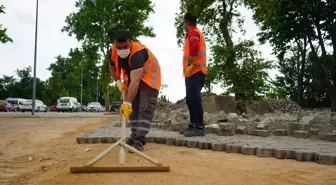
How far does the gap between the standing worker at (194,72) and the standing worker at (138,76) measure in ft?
3.24

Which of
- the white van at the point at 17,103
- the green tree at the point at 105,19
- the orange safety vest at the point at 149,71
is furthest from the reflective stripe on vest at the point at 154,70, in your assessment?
the white van at the point at 17,103

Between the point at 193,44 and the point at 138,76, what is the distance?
1671 mm

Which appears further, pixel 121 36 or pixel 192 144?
pixel 192 144

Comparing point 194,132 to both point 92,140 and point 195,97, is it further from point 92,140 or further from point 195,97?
point 92,140

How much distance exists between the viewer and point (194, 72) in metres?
6.03

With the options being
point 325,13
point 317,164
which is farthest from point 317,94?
point 317,164

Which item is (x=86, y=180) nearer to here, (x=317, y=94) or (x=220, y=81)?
(x=220, y=81)

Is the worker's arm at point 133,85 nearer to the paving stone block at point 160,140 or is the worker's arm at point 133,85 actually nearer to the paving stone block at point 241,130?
the paving stone block at point 160,140

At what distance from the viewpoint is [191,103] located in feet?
19.7

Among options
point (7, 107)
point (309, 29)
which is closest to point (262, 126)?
point (309, 29)

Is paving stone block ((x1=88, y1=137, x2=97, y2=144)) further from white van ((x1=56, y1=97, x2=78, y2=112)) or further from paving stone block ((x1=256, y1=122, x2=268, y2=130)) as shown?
white van ((x1=56, y1=97, x2=78, y2=112))

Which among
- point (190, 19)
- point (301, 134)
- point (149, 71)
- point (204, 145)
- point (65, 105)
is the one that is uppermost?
point (190, 19)

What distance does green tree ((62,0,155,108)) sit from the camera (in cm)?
2845

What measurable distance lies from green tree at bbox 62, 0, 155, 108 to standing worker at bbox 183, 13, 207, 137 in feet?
74.0
